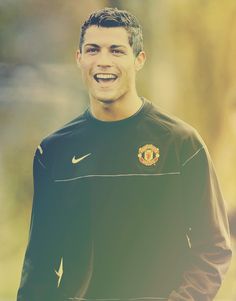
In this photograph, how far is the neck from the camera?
6.35 ft

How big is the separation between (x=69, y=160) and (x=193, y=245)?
549 mm

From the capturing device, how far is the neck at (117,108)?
6.35 ft

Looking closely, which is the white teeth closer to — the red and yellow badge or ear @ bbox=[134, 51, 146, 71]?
ear @ bbox=[134, 51, 146, 71]

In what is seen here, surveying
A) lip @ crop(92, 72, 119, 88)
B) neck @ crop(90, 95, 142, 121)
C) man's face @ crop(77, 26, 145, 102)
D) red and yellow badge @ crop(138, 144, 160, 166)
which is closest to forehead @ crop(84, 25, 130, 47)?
man's face @ crop(77, 26, 145, 102)

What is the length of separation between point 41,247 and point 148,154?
0.52 meters

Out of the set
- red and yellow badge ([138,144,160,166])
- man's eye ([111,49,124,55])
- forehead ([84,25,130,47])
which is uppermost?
forehead ([84,25,130,47])

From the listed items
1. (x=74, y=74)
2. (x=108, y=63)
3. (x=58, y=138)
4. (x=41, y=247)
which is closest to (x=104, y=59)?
(x=108, y=63)

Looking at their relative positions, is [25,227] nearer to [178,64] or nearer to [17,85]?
[17,85]

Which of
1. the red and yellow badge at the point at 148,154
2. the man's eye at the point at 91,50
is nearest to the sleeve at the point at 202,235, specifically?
the red and yellow badge at the point at 148,154

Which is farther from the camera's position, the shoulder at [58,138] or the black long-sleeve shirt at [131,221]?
the shoulder at [58,138]

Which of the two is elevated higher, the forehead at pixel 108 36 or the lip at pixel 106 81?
the forehead at pixel 108 36

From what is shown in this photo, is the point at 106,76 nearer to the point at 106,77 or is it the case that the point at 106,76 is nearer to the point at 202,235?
the point at 106,77

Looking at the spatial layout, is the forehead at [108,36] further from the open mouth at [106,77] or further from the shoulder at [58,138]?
the shoulder at [58,138]

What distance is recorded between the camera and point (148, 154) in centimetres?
189
